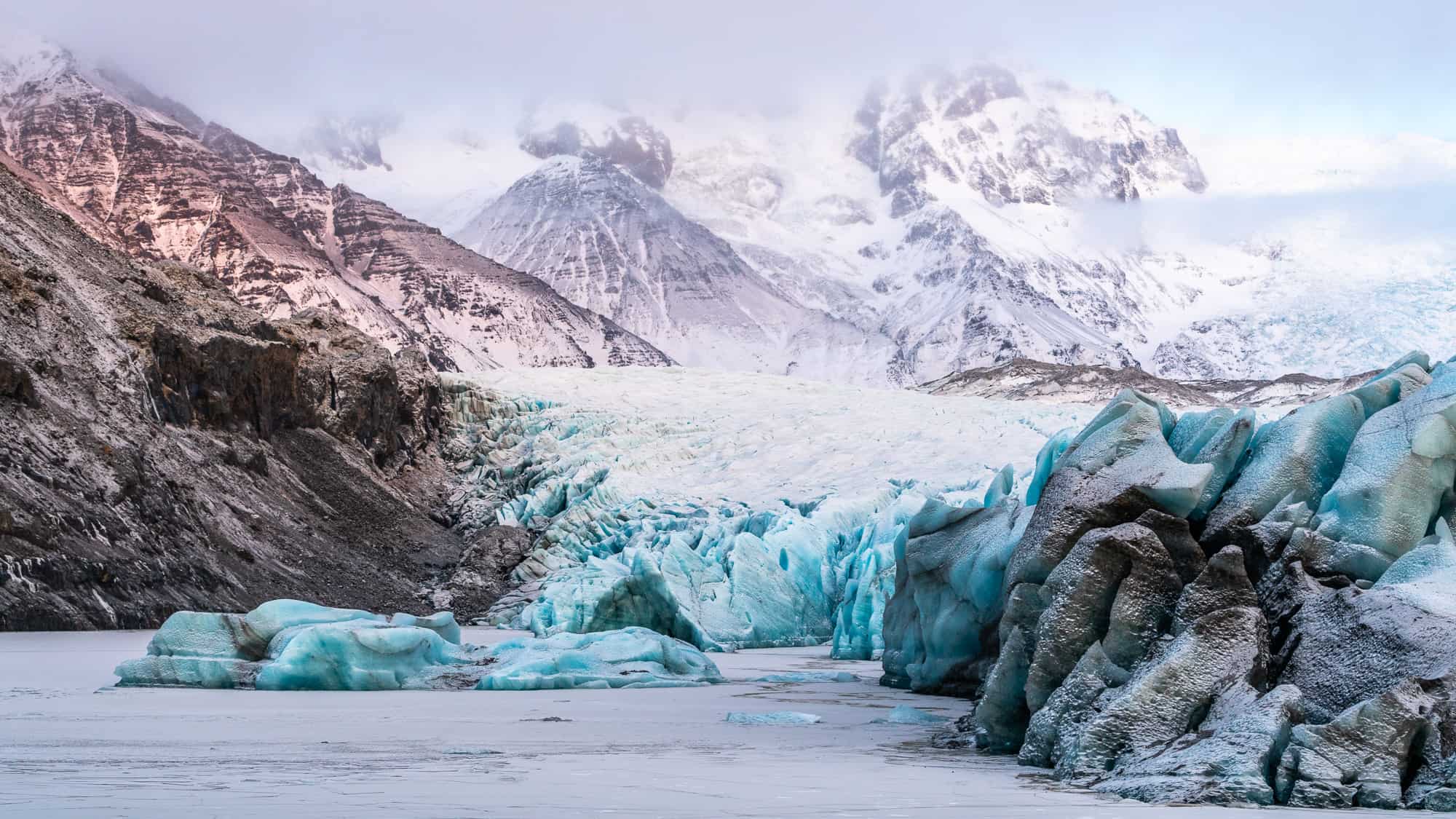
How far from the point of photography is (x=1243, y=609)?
8.62m

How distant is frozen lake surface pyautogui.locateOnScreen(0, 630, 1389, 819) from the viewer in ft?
21.0

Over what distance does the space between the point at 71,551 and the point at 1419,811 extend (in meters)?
19.0

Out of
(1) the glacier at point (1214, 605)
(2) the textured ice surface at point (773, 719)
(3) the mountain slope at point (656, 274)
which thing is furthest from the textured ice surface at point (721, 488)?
(3) the mountain slope at point (656, 274)

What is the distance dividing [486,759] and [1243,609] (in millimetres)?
4505

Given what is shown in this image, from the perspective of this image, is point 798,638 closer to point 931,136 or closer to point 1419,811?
point 1419,811

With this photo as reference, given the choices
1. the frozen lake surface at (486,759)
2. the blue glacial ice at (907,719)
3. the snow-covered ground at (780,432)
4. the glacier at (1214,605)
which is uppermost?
the snow-covered ground at (780,432)

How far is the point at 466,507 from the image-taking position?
34000 millimetres

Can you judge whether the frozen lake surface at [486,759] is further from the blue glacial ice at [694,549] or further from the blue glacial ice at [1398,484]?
the blue glacial ice at [694,549]

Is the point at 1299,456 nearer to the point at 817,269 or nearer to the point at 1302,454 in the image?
the point at 1302,454

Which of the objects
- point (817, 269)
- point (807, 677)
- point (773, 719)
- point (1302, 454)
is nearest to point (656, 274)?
point (817, 269)

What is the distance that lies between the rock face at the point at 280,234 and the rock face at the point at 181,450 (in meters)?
42.7

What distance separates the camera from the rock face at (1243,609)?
23.8 feet

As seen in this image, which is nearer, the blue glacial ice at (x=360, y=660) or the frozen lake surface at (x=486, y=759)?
the frozen lake surface at (x=486, y=759)

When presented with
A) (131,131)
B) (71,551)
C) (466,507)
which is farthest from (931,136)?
(71,551)
